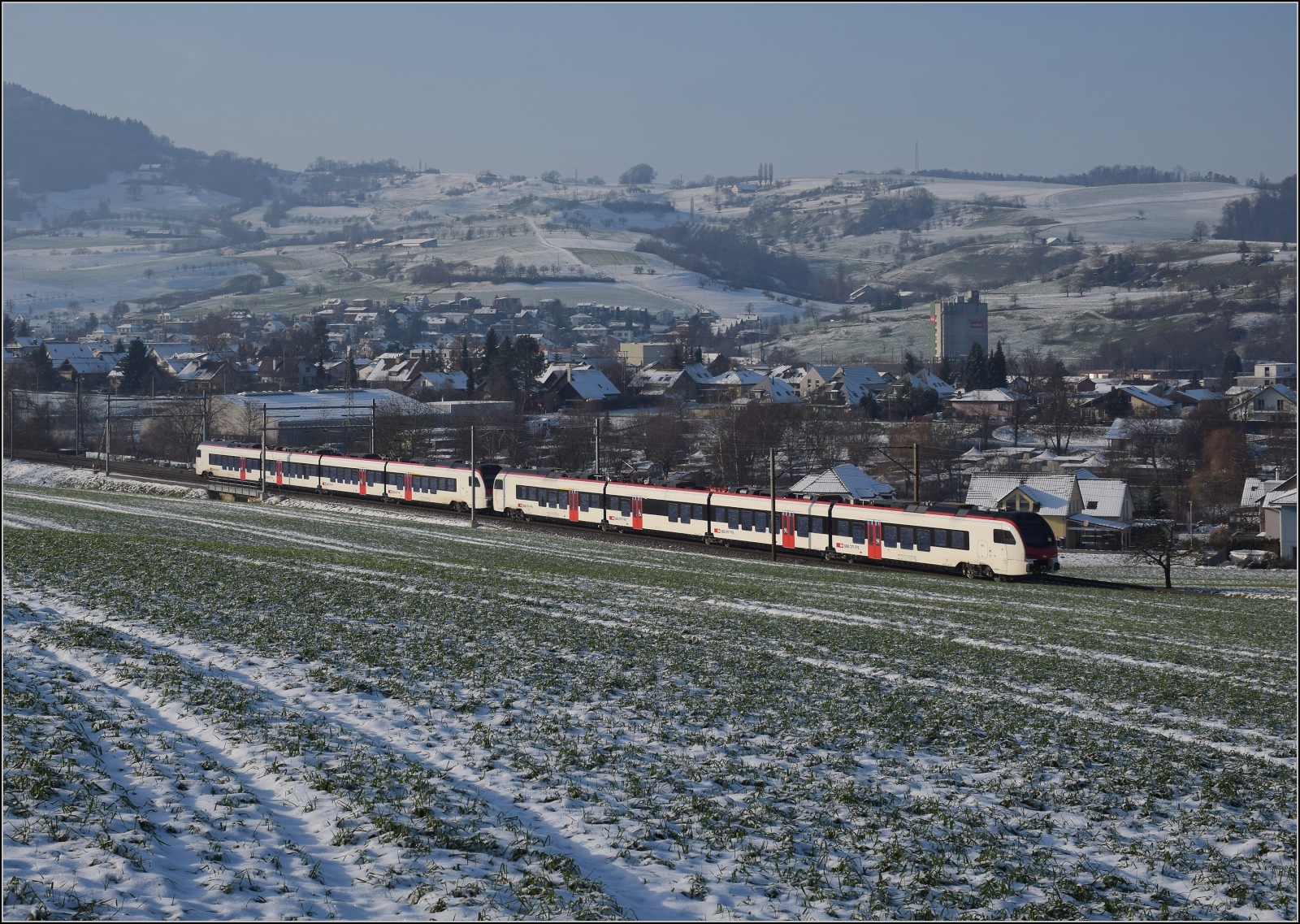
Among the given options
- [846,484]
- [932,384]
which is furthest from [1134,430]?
[932,384]

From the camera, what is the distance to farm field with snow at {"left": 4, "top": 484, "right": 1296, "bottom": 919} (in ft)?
32.9

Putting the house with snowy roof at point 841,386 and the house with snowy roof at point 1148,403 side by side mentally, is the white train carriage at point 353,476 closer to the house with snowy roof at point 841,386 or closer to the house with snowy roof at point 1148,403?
the house with snowy roof at point 841,386

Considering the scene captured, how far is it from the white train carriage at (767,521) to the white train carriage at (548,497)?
7.15 meters

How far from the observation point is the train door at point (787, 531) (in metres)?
48.6

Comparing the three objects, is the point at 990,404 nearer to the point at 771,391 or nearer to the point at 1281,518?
the point at 771,391

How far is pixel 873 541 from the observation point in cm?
4575

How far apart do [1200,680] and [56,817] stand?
18.8m

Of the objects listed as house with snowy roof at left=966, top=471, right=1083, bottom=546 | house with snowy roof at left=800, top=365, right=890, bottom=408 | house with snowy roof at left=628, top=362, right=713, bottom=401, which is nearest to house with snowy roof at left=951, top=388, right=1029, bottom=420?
house with snowy roof at left=800, top=365, right=890, bottom=408

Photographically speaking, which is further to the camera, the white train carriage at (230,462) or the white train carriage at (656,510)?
the white train carriage at (230,462)

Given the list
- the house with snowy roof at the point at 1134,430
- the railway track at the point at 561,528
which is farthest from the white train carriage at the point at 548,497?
the house with snowy roof at the point at 1134,430

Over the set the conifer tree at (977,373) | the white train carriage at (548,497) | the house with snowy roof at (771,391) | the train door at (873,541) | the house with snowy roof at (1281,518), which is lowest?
the house with snowy roof at (1281,518)

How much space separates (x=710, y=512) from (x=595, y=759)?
38734 millimetres

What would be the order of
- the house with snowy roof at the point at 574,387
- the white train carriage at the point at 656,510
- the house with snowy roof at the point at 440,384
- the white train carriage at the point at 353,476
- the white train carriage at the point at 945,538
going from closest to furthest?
the white train carriage at the point at 945,538, the white train carriage at the point at 656,510, the white train carriage at the point at 353,476, the house with snowy roof at the point at 574,387, the house with snowy roof at the point at 440,384

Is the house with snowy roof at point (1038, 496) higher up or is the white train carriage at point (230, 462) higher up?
the white train carriage at point (230, 462)
